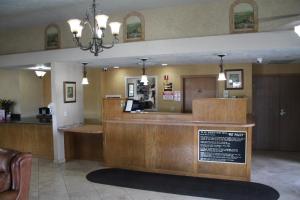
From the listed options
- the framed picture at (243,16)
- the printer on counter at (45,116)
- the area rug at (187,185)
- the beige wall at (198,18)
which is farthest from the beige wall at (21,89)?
the framed picture at (243,16)

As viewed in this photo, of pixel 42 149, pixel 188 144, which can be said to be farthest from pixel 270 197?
pixel 42 149

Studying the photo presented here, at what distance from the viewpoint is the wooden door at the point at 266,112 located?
7.48 m

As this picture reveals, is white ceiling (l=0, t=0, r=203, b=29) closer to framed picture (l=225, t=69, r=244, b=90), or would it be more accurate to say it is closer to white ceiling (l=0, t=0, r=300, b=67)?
white ceiling (l=0, t=0, r=300, b=67)

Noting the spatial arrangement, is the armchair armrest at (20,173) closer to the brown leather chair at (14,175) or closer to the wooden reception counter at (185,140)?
the brown leather chair at (14,175)

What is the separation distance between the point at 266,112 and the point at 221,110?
3144 millimetres

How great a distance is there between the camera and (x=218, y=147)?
502 cm

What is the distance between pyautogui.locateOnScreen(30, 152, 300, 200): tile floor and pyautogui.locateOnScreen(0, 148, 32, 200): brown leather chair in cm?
97

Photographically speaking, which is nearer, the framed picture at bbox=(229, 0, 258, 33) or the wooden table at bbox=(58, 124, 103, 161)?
the framed picture at bbox=(229, 0, 258, 33)

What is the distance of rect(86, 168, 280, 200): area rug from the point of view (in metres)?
4.30

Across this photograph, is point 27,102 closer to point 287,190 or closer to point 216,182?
point 216,182

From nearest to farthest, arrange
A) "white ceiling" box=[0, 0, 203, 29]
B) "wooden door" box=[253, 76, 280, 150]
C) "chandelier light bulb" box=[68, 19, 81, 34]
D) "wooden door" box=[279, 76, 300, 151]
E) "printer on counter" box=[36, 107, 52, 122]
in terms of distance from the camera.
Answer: "chandelier light bulb" box=[68, 19, 81, 34] < "white ceiling" box=[0, 0, 203, 29] < "printer on counter" box=[36, 107, 52, 122] < "wooden door" box=[279, 76, 300, 151] < "wooden door" box=[253, 76, 280, 150]

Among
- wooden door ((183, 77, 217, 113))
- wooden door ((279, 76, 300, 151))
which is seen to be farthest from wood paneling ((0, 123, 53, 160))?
wooden door ((279, 76, 300, 151))

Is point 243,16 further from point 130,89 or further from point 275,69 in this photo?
point 130,89

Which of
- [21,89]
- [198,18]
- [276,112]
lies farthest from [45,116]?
[276,112]
